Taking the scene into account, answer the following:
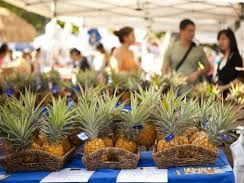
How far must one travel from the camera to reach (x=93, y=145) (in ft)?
10.4

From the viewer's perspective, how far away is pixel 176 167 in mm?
3123

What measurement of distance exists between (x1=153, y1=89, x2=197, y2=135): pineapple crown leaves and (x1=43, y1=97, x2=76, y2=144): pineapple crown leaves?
56 centimetres

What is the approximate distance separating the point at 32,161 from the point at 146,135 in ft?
2.63

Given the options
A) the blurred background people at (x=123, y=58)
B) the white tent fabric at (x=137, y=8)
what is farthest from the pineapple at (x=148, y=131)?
the white tent fabric at (x=137, y=8)

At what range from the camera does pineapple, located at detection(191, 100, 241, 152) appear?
3199 millimetres

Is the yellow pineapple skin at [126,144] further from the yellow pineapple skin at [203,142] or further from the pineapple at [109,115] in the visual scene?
the yellow pineapple skin at [203,142]

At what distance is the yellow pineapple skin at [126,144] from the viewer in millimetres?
3213

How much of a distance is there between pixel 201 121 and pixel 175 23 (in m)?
9.60

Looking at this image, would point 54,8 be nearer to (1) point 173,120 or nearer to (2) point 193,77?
(2) point 193,77

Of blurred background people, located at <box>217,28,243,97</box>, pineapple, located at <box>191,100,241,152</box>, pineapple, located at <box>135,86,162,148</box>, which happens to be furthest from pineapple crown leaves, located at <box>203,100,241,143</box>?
blurred background people, located at <box>217,28,243,97</box>

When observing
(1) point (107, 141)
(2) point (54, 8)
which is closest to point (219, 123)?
(1) point (107, 141)

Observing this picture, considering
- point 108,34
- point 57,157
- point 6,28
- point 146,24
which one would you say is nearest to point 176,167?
point 57,157

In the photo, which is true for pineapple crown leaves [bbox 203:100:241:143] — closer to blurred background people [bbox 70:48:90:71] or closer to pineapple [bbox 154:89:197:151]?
pineapple [bbox 154:89:197:151]

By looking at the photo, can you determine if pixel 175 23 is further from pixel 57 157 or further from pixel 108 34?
pixel 57 157
